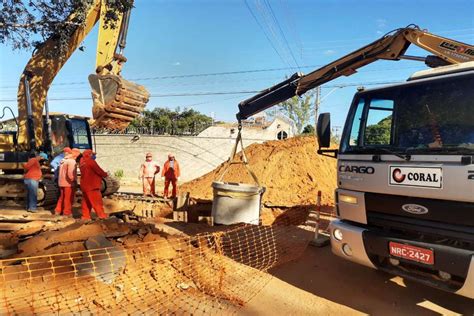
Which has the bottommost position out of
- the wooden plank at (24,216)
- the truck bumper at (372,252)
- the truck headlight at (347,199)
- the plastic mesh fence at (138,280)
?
the plastic mesh fence at (138,280)

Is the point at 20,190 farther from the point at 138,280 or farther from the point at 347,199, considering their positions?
the point at 347,199

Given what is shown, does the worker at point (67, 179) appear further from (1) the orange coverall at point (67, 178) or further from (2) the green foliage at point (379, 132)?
(2) the green foliage at point (379, 132)

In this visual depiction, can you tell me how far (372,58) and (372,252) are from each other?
3.49 meters

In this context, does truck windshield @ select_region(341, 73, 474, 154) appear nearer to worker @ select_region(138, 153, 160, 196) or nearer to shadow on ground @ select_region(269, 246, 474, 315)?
shadow on ground @ select_region(269, 246, 474, 315)

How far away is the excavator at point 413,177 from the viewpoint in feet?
11.9

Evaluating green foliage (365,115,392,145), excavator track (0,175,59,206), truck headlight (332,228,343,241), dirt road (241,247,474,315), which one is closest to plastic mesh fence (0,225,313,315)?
dirt road (241,247,474,315)

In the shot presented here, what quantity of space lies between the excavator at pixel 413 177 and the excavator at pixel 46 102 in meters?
4.93

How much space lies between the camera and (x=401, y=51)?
5996 mm

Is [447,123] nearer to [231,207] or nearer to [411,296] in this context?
[411,296]

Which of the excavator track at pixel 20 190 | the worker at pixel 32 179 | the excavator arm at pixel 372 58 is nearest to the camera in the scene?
the excavator arm at pixel 372 58

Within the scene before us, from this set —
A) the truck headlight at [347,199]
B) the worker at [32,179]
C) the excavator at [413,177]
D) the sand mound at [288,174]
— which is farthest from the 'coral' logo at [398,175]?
the worker at [32,179]

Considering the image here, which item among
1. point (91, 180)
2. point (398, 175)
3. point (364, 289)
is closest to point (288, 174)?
point (91, 180)

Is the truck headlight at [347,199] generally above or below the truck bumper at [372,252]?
above

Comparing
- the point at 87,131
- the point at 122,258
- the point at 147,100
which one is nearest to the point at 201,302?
the point at 122,258
